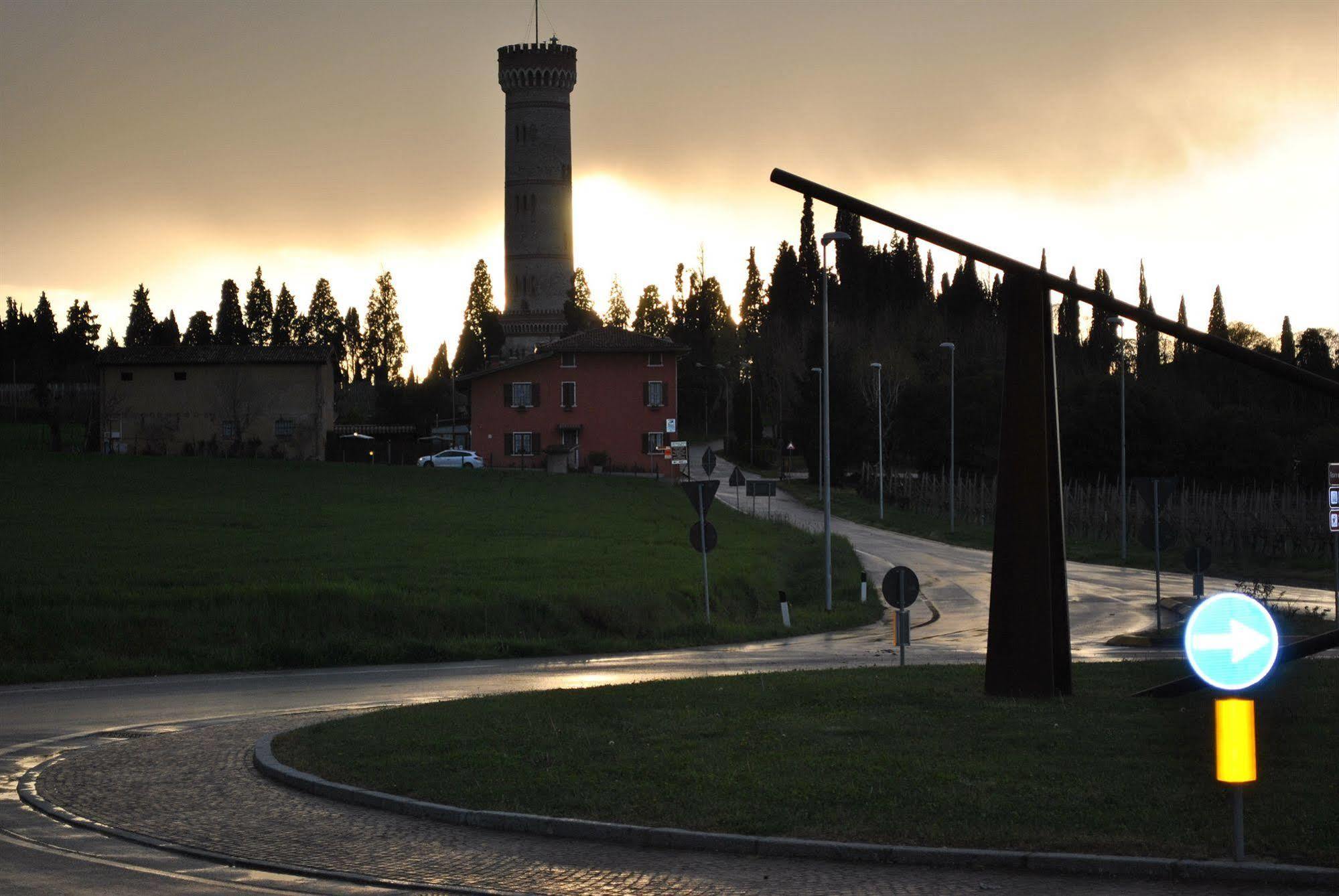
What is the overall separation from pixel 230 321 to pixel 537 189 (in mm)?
40461

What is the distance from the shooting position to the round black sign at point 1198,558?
100ft

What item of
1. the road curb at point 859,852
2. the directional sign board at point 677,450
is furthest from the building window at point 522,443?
the road curb at point 859,852

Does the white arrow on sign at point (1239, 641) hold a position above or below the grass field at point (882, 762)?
above

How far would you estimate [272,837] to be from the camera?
32.3 feet

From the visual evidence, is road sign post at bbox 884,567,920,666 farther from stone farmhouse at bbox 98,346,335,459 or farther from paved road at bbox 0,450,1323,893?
stone farmhouse at bbox 98,346,335,459

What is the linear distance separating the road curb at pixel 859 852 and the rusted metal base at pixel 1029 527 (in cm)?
537

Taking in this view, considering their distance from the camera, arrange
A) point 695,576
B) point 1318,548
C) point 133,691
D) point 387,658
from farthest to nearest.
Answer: point 1318,548 → point 695,576 → point 387,658 → point 133,691

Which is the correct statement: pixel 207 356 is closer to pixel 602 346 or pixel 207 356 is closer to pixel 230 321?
pixel 602 346

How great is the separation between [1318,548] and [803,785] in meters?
45.5

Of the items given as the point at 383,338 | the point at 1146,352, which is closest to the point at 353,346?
the point at 383,338

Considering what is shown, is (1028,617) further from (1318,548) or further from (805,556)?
(1318,548)

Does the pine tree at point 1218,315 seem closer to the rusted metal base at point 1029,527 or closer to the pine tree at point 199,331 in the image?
the pine tree at point 199,331

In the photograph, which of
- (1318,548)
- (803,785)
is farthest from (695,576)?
(1318,548)

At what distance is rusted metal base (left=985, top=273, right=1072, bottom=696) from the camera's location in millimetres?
13922
